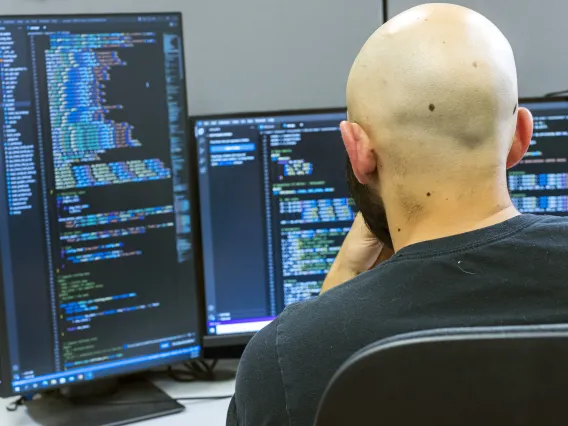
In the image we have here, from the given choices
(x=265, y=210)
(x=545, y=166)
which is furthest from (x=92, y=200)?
(x=545, y=166)

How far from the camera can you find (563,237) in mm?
863

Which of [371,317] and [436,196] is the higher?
[436,196]

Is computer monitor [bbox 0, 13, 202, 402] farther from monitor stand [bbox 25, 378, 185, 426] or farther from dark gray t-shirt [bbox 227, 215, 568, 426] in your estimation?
dark gray t-shirt [bbox 227, 215, 568, 426]

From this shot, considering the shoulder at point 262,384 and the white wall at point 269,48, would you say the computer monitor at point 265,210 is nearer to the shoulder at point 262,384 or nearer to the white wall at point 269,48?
the white wall at point 269,48

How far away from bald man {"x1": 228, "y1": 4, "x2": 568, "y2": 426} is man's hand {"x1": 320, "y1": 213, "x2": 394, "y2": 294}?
37 centimetres

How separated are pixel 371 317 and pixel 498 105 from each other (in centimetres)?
28

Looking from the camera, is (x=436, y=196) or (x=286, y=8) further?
(x=286, y=8)

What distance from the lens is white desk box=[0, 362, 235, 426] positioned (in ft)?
4.66

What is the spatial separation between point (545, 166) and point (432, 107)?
0.81m

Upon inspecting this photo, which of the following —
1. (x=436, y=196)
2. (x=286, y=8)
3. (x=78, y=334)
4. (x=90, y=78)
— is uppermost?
(x=286, y=8)

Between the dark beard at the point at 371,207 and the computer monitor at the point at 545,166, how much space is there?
2.09 feet

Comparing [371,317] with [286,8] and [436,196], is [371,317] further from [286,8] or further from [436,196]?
[286,8]

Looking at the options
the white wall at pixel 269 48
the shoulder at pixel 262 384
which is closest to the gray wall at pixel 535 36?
the white wall at pixel 269 48

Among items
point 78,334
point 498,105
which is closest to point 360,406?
point 498,105
